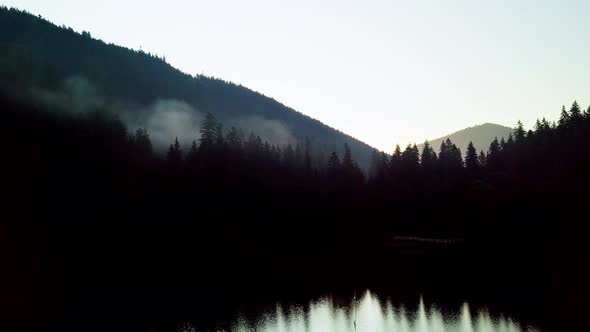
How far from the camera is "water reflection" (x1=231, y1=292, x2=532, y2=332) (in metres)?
57.6

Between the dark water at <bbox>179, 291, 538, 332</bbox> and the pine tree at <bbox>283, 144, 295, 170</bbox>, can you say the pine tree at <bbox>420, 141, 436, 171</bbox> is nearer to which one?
the pine tree at <bbox>283, 144, 295, 170</bbox>

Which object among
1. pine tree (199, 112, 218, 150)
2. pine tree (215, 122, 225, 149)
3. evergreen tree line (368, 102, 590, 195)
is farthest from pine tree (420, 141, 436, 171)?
pine tree (199, 112, 218, 150)

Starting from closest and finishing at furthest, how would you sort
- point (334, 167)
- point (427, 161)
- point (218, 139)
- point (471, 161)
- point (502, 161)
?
1. point (218, 139)
2. point (502, 161)
3. point (471, 161)
4. point (427, 161)
5. point (334, 167)

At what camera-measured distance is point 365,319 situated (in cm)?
6250

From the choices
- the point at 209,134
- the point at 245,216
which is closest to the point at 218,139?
the point at 209,134

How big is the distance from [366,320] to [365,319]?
411 mm

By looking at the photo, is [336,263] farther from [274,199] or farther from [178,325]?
[178,325]

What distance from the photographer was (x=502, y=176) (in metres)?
126

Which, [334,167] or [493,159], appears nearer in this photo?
[493,159]

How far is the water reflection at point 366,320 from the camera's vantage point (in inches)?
2269

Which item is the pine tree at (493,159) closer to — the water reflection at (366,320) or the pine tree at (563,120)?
the pine tree at (563,120)

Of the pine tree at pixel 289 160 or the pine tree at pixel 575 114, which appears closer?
the pine tree at pixel 575 114

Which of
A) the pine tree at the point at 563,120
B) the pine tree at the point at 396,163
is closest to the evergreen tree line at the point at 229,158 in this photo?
the pine tree at the point at 396,163

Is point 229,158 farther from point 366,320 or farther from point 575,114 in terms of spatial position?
point 575,114
